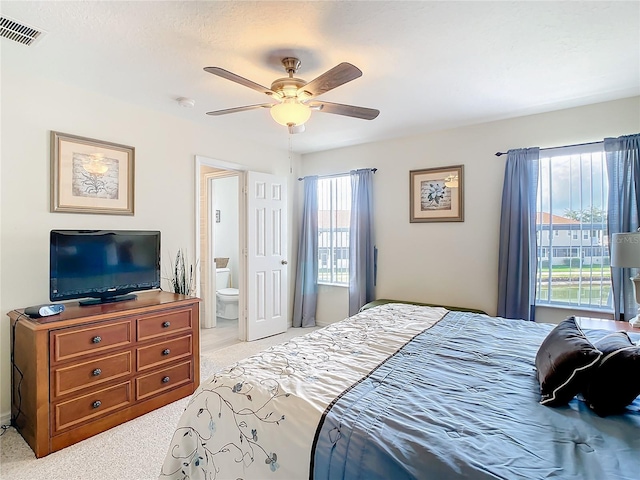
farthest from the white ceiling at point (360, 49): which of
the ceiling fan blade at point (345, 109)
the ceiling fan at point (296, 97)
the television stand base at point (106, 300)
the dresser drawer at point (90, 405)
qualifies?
the dresser drawer at point (90, 405)

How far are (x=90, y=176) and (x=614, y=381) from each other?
3545mm

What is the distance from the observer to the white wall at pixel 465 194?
10.5 ft

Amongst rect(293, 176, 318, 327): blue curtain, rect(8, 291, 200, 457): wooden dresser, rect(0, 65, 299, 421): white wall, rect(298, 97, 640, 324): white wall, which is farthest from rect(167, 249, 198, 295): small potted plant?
rect(298, 97, 640, 324): white wall

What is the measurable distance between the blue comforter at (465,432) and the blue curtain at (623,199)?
2164 mm

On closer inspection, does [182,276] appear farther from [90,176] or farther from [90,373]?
[90,373]

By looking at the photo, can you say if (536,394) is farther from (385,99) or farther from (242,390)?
(385,99)

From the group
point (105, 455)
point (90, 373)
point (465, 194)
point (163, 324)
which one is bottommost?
point (105, 455)

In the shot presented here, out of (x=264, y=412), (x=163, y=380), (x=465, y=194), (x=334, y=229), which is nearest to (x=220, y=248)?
(x=334, y=229)

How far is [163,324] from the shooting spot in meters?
2.62

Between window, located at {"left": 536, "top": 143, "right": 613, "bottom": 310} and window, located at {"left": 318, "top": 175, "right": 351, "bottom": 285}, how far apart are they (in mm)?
2289

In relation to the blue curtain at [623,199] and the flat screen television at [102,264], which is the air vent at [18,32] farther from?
the blue curtain at [623,199]

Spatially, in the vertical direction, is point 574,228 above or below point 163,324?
above

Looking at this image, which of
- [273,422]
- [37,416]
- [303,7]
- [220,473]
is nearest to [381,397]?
Result: [273,422]

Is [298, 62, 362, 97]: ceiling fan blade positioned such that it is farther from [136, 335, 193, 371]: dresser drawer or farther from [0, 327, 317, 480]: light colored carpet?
[0, 327, 317, 480]: light colored carpet
